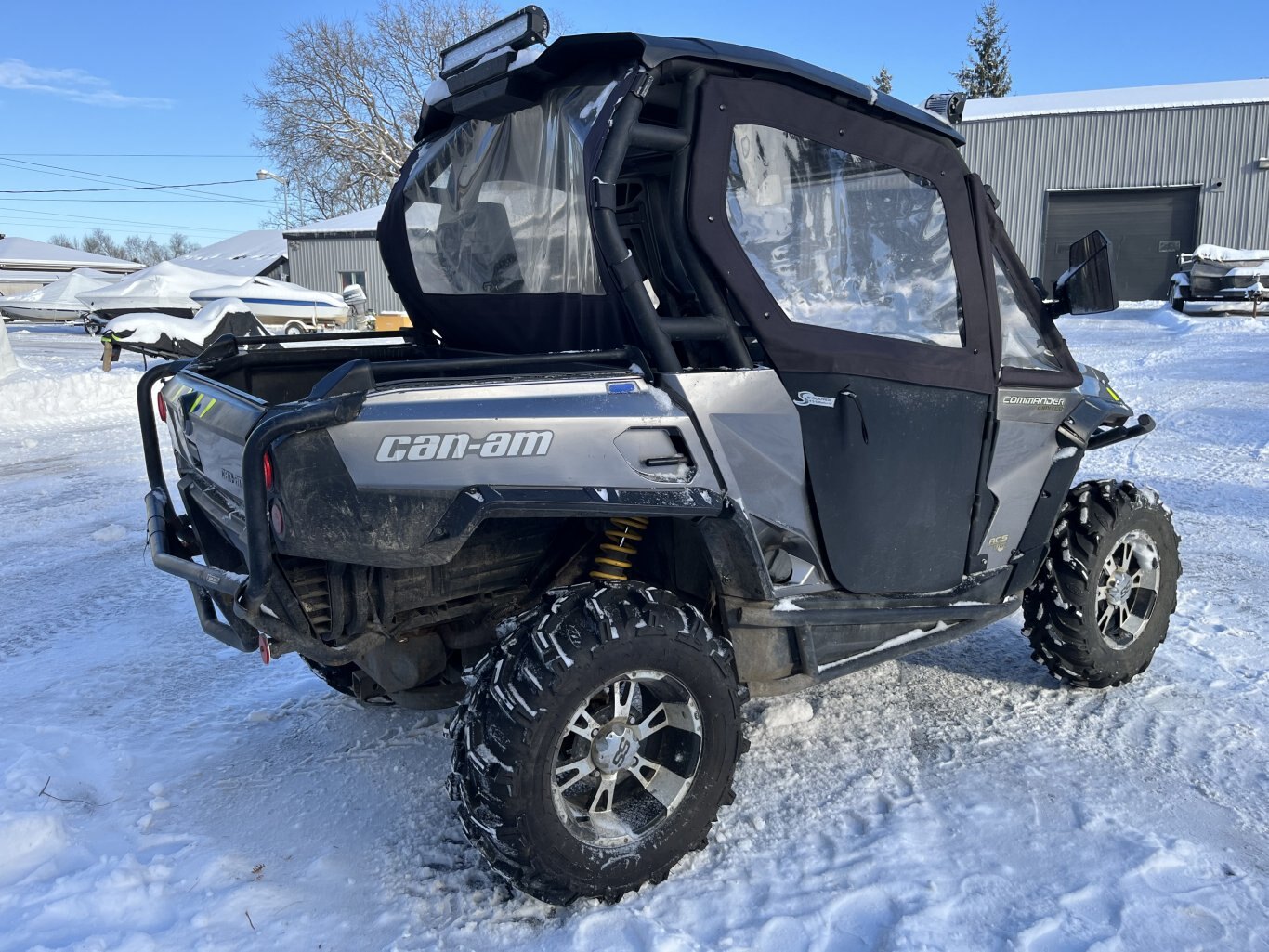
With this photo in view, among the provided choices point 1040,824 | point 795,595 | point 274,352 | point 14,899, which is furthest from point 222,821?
point 1040,824

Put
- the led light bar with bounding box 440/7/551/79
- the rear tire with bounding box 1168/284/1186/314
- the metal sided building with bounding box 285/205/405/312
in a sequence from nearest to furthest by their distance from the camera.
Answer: the led light bar with bounding box 440/7/551/79 → the rear tire with bounding box 1168/284/1186/314 → the metal sided building with bounding box 285/205/405/312

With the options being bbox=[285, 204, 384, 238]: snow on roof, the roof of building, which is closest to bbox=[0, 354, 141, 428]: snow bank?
bbox=[285, 204, 384, 238]: snow on roof

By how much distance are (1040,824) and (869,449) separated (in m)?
1.34

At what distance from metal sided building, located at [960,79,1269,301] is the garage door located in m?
0.03

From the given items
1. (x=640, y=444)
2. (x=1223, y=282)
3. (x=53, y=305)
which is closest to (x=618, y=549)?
(x=640, y=444)

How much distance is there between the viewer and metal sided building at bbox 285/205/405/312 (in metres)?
38.0

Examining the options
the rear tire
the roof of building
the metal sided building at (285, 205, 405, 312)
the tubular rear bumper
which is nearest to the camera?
the tubular rear bumper

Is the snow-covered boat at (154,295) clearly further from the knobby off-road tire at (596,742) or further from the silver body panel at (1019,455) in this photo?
the knobby off-road tire at (596,742)

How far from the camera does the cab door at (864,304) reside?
2875mm

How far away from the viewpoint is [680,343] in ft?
9.73

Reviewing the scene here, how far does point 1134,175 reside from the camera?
27.9m

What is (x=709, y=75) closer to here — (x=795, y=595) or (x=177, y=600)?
(x=795, y=595)

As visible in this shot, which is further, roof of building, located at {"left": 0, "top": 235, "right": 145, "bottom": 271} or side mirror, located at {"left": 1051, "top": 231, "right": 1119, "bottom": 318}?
roof of building, located at {"left": 0, "top": 235, "right": 145, "bottom": 271}

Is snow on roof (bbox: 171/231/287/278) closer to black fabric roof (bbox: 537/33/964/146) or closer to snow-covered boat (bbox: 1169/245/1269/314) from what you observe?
snow-covered boat (bbox: 1169/245/1269/314)
